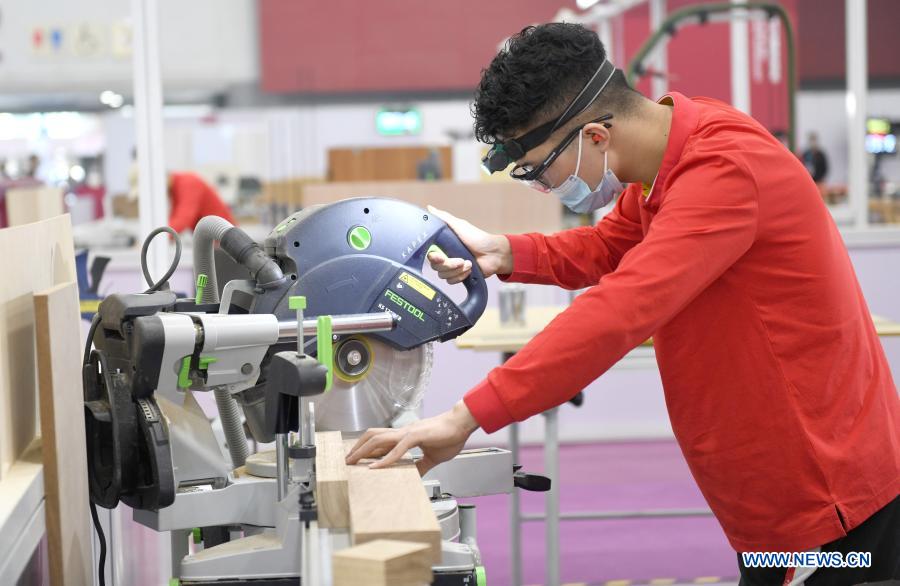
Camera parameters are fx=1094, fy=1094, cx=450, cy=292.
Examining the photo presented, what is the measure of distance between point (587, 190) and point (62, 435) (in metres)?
0.78

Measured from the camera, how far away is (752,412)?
4.74 feet

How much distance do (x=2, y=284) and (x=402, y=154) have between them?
19.3 feet

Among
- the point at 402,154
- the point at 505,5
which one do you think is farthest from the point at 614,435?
the point at 505,5

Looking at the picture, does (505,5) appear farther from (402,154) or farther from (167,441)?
(167,441)

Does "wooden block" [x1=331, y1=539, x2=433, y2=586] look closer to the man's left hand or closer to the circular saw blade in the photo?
the man's left hand

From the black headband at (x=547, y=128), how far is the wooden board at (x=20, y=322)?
2.00ft

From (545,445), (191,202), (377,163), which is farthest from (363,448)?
(377,163)

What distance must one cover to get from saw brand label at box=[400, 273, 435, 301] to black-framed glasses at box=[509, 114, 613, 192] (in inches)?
9.0

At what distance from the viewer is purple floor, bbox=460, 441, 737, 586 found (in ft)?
11.8

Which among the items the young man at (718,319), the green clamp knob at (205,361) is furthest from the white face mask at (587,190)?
the green clamp knob at (205,361)

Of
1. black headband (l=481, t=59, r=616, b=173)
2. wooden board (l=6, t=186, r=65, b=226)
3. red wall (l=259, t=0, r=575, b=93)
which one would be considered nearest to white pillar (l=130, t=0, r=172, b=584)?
wooden board (l=6, t=186, r=65, b=226)

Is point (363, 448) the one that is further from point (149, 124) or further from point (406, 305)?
point (149, 124)

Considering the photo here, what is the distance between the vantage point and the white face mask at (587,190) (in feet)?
5.00

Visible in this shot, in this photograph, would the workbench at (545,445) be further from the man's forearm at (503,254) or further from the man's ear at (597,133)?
the man's ear at (597,133)
